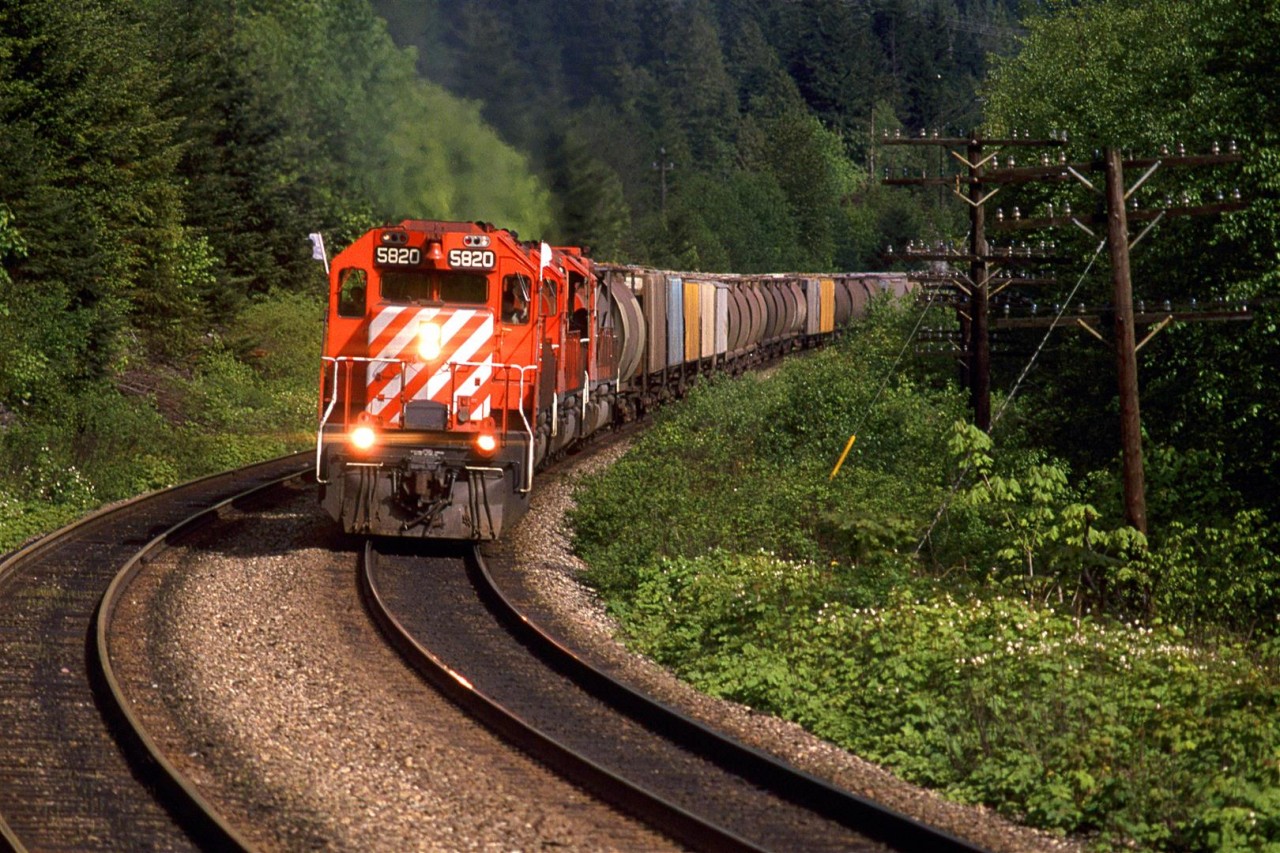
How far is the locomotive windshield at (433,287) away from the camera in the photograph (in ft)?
54.5

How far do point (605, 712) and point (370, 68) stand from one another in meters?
40.4

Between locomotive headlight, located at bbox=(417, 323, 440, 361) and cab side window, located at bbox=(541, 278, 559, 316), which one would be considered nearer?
locomotive headlight, located at bbox=(417, 323, 440, 361)

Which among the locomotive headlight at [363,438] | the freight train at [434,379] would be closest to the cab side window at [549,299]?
the freight train at [434,379]

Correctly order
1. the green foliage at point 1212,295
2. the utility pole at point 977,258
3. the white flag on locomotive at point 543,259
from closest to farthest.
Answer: the green foliage at point 1212,295, the white flag on locomotive at point 543,259, the utility pole at point 977,258

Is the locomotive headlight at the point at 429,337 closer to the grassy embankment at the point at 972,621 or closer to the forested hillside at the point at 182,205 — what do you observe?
the grassy embankment at the point at 972,621

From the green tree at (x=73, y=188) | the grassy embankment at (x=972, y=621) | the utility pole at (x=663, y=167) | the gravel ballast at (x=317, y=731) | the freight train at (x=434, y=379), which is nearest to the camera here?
the gravel ballast at (x=317, y=731)

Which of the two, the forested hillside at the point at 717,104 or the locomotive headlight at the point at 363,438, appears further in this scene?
the forested hillside at the point at 717,104

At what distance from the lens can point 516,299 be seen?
1664 centimetres

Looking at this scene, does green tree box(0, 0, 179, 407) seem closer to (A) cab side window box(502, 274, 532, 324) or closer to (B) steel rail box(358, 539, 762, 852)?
(A) cab side window box(502, 274, 532, 324)

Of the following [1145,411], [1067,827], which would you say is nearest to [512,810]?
[1067,827]

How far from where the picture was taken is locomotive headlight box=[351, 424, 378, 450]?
52.6 ft

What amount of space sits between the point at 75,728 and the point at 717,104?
106m

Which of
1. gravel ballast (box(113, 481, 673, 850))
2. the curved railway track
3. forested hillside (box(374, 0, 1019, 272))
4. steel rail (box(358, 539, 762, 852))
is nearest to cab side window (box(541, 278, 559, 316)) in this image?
the curved railway track

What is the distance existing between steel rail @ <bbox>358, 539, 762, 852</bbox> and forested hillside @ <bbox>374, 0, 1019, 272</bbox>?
33.5m
